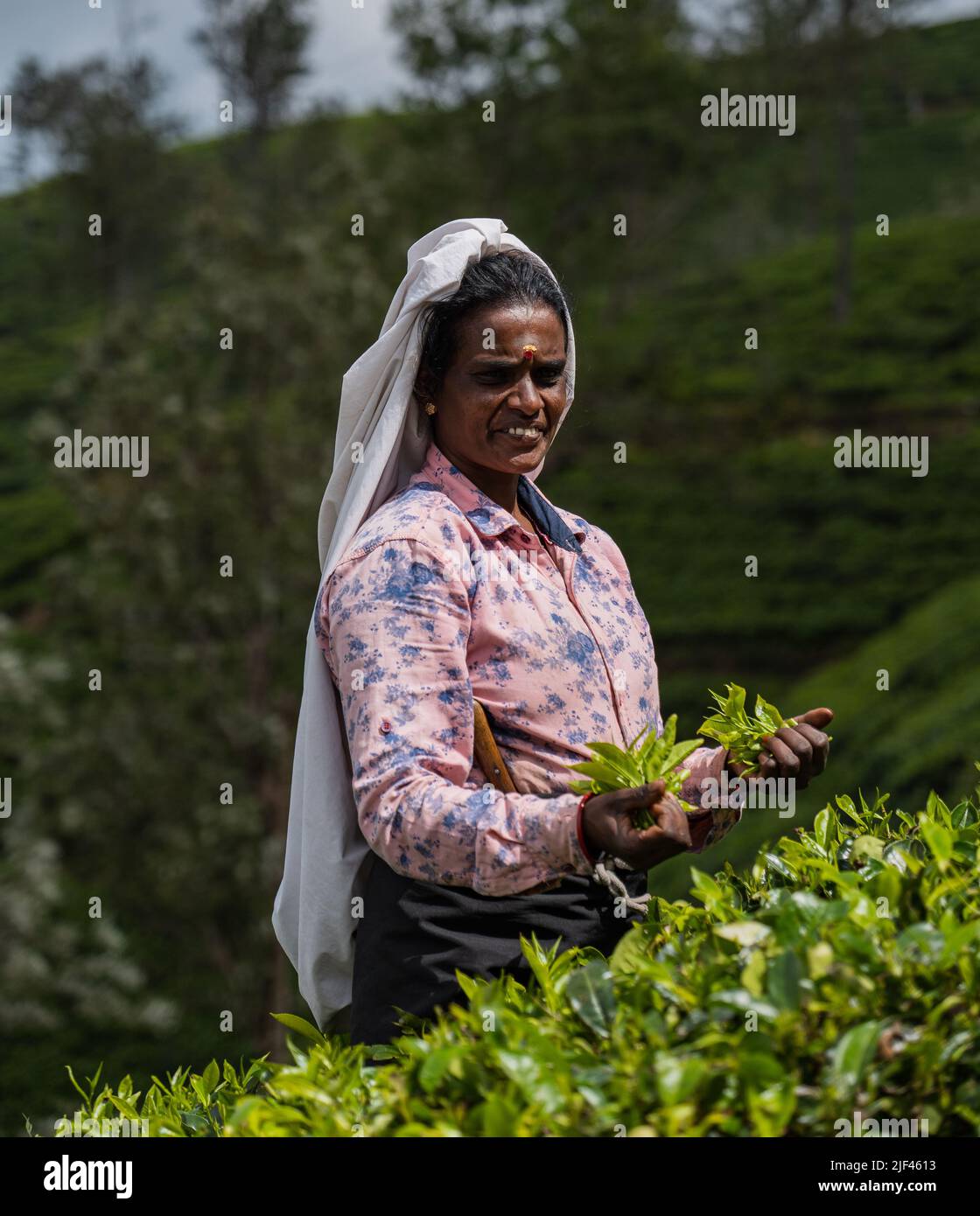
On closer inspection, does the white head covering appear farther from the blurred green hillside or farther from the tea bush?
the blurred green hillside

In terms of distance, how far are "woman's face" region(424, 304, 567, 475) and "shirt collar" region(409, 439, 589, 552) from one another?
48mm

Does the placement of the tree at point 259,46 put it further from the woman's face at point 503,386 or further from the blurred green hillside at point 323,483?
the woman's face at point 503,386

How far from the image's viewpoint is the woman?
78.6 inches

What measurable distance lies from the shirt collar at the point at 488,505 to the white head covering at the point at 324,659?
Result: 2.5 inches

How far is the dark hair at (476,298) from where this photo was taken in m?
2.40

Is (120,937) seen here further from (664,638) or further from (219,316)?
(664,638)

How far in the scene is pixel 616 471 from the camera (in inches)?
885

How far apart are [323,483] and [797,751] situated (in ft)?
37.6

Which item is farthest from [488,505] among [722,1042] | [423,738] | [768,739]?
[722,1042]

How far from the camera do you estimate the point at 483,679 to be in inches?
→ 87.4

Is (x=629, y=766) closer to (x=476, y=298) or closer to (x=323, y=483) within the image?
(x=476, y=298)

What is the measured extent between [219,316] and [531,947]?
12600mm

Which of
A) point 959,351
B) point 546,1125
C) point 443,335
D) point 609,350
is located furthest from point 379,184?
point 546,1125
